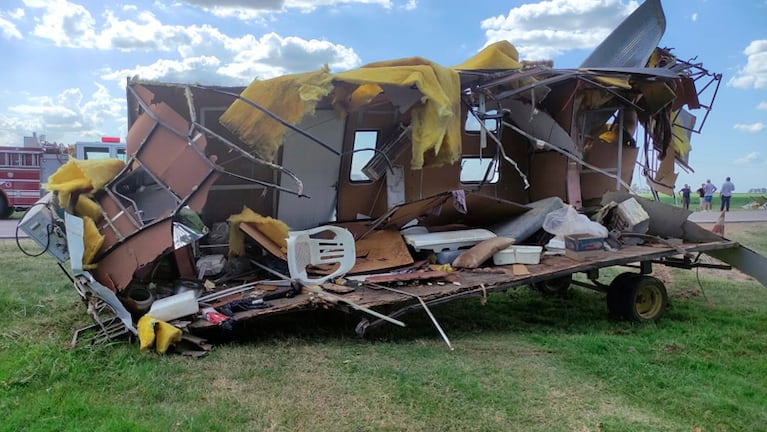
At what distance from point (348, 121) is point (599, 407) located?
18.0 feet

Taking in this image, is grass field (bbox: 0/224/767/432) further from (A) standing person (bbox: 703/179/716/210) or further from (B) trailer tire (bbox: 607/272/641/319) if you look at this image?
(A) standing person (bbox: 703/179/716/210)

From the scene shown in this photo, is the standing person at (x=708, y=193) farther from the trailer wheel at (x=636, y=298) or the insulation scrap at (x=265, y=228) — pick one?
the insulation scrap at (x=265, y=228)

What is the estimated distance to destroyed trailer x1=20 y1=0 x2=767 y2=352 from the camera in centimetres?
589

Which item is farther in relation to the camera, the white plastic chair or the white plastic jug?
the white plastic chair

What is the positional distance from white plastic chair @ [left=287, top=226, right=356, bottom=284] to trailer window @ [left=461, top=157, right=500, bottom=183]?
11.7 ft

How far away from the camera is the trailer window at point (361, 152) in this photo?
8.63m

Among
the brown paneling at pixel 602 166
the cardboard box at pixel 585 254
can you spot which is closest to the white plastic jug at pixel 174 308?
the cardboard box at pixel 585 254

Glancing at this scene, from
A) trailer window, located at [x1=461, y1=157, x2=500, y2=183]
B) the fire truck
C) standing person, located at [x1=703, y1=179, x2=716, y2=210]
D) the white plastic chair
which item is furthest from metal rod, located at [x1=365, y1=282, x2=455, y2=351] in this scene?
standing person, located at [x1=703, y1=179, x2=716, y2=210]

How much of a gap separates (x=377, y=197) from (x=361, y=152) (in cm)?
78

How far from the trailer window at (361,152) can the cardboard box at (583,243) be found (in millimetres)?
3211

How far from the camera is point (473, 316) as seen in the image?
24.4 feet

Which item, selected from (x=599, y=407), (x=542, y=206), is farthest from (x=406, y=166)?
(x=599, y=407)

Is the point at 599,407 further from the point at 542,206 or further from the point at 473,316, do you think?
the point at 542,206

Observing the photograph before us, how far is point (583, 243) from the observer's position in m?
7.16
